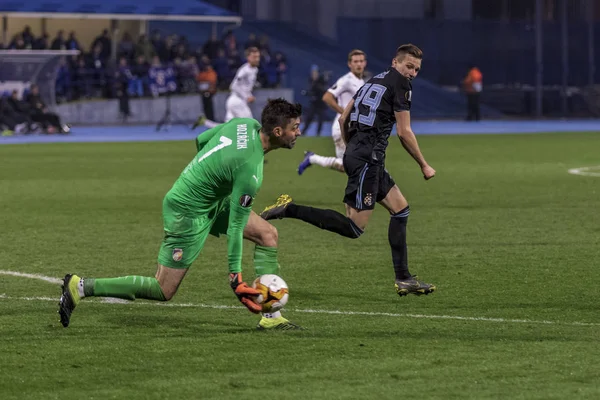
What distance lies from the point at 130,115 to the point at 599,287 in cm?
3452

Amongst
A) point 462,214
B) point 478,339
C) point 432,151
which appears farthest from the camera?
point 432,151

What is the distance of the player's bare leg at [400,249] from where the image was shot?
10.2 m

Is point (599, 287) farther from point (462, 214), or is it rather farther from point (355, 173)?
point (462, 214)

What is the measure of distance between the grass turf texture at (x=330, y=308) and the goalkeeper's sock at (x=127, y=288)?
0.82 ft

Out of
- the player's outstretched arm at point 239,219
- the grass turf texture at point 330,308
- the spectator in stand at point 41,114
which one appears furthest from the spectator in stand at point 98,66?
the player's outstretched arm at point 239,219

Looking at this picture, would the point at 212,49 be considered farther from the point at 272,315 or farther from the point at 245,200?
the point at 245,200

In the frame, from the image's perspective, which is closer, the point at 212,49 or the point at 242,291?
the point at 242,291

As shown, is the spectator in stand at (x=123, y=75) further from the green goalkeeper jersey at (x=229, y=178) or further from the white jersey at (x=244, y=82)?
the green goalkeeper jersey at (x=229, y=178)

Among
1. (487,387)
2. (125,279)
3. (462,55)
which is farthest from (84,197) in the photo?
(462,55)

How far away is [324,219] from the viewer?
10.4 metres

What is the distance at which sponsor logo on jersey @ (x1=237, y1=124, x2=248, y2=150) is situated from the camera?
8.05 metres

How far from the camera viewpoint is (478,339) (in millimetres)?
8281

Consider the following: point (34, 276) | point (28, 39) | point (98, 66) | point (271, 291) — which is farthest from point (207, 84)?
point (271, 291)

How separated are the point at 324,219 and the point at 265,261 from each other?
5.81 ft
